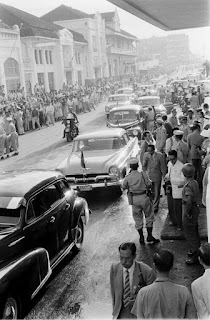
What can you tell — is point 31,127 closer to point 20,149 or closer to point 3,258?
point 20,149

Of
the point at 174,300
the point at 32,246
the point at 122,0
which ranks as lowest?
the point at 32,246

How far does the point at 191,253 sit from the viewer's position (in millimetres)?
6543

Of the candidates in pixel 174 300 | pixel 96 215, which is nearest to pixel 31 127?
pixel 96 215

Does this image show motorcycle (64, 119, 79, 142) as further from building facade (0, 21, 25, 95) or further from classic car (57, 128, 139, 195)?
building facade (0, 21, 25, 95)

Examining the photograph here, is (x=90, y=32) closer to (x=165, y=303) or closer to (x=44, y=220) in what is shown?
(x=44, y=220)

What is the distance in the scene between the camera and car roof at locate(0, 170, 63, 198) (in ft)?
19.5

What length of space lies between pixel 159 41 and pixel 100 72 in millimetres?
105703

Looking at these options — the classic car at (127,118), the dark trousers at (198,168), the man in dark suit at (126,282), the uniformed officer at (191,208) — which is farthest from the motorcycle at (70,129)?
the man in dark suit at (126,282)

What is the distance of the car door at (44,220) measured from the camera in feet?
18.5

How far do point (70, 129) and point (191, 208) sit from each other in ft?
45.4

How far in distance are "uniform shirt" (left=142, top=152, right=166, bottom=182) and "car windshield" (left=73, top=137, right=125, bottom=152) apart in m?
2.83

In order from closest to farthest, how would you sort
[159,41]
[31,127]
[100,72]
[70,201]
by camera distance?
[70,201] < [31,127] < [100,72] < [159,41]

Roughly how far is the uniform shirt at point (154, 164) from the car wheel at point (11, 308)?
429 cm

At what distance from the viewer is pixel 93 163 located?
10.2 m
